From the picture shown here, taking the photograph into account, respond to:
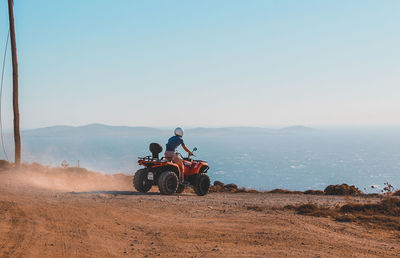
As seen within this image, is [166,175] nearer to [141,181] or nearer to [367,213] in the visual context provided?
[141,181]

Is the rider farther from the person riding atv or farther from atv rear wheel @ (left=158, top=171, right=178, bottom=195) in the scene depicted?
atv rear wheel @ (left=158, top=171, right=178, bottom=195)

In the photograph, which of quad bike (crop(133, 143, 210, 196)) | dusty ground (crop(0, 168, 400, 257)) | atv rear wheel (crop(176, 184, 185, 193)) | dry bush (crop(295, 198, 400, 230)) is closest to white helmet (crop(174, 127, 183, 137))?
quad bike (crop(133, 143, 210, 196))

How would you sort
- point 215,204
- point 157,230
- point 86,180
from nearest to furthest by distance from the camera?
point 157,230, point 215,204, point 86,180

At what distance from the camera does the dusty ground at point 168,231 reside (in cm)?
746

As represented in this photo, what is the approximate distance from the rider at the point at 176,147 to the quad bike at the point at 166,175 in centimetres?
19

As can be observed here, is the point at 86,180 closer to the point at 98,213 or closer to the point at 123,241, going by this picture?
the point at 98,213

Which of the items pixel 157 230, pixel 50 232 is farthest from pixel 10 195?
pixel 157 230

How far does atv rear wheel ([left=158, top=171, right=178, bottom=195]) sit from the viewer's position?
14.8 meters

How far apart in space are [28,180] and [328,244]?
14088mm

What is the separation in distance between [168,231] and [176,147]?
6.68 m

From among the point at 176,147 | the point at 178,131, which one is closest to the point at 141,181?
the point at 176,147

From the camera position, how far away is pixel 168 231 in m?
8.84

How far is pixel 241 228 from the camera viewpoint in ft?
30.1

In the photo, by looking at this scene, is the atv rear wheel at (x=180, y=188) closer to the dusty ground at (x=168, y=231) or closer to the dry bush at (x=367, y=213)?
the dusty ground at (x=168, y=231)
